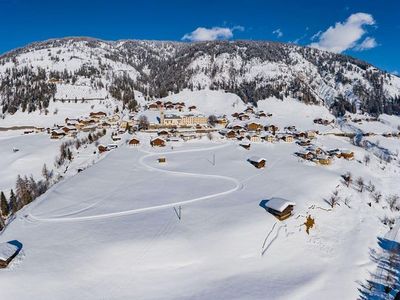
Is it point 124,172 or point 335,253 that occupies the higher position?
point 124,172

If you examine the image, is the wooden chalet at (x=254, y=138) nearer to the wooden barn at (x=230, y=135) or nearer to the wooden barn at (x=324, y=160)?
the wooden barn at (x=230, y=135)

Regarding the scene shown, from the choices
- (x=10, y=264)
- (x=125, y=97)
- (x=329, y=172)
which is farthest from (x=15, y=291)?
(x=125, y=97)

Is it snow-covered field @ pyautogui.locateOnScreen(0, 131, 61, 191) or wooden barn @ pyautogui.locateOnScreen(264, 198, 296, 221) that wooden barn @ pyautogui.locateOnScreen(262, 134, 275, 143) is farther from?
snow-covered field @ pyautogui.locateOnScreen(0, 131, 61, 191)

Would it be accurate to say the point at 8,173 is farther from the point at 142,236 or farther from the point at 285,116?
the point at 285,116

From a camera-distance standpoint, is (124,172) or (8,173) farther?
(8,173)

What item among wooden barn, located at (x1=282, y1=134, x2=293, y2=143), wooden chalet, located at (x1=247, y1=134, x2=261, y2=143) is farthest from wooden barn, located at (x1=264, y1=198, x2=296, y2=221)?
wooden barn, located at (x1=282, y1=134, x2=293, y2=143)

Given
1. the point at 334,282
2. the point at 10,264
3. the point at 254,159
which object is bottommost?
the point at 334,282

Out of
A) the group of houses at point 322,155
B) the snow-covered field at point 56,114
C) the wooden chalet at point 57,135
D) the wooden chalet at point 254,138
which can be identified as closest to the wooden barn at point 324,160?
the group of houses at point 322,155

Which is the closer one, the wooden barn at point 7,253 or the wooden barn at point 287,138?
the wooden barn at point 7,253
